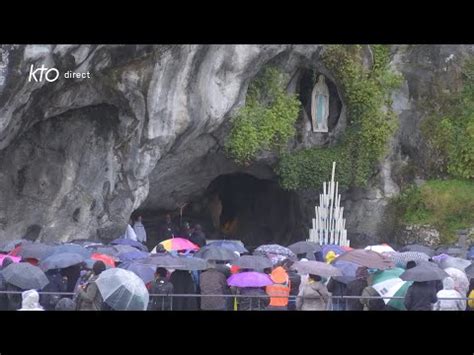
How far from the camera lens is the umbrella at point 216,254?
18062 mm

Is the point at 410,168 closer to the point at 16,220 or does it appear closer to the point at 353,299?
the point at 16,220

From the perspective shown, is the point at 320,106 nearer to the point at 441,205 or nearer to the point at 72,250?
the point at 441,205

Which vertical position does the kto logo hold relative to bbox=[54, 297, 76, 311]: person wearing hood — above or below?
above

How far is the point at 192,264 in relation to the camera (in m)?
16.3

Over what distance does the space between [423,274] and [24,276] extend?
5.26 metres

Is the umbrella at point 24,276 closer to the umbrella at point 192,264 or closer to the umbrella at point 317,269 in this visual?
the umbrella at point 192,264

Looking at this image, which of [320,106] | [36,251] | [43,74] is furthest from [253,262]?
[320,106]

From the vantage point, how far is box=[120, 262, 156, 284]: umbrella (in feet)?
52.8

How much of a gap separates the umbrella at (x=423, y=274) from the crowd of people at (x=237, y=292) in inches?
4.2

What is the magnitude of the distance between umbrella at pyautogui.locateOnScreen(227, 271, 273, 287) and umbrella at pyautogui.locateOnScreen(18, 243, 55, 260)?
2952 millimetres

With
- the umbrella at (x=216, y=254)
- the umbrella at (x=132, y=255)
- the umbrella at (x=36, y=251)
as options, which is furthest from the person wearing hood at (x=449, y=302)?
the umbrella at (x=36, y=251)

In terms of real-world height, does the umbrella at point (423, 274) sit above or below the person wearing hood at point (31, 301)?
above

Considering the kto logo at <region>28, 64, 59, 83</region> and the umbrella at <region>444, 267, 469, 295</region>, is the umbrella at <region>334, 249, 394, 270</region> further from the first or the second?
the kto logo at <region>28, 64, 59, 83</region>

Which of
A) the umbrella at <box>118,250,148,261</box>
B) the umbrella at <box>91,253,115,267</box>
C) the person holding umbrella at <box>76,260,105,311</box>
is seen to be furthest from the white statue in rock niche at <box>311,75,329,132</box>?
the person holding umbrella at <box>76,260,105,311</box>
